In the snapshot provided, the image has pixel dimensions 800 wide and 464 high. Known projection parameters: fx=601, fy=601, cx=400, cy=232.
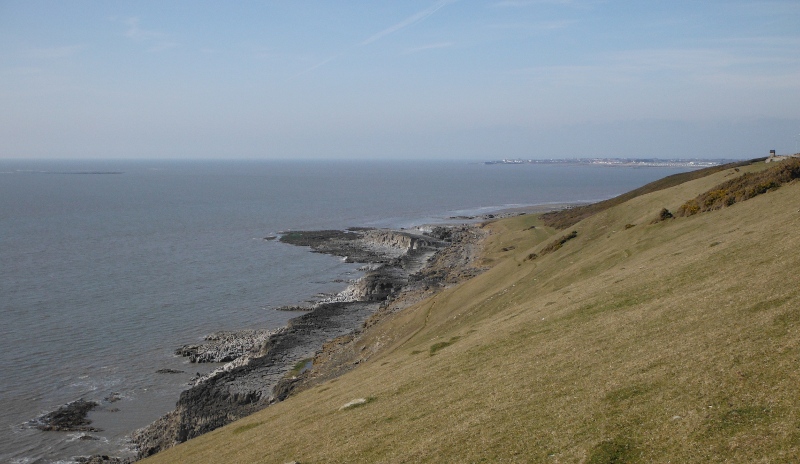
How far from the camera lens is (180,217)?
19962 cm

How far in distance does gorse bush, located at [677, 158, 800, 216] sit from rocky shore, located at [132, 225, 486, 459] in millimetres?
33870

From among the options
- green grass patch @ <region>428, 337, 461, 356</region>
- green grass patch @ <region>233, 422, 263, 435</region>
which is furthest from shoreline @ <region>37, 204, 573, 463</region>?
green grass patch @ <region>428, 337, 461, 356</region>

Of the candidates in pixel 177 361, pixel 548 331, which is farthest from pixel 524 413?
pixel 177 361

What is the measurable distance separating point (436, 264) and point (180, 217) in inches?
4683

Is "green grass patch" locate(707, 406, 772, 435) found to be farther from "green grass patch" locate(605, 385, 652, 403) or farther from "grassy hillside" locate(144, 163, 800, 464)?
"green grass patch" locate(605, 385, 652, 403)

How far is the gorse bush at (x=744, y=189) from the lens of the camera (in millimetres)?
48062

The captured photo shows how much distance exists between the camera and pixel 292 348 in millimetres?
65375

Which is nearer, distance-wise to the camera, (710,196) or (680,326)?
(680,326)

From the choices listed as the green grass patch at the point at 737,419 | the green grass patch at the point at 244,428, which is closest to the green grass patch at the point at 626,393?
the green grass patch at the point at 737,419

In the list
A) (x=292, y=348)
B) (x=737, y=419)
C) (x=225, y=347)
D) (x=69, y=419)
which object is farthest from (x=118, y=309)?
(x=737, y=419)

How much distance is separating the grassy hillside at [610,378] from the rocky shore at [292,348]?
11.4m

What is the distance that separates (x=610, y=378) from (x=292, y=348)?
47.7 m

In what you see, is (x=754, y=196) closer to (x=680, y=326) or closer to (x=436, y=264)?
(x=680, y=326)

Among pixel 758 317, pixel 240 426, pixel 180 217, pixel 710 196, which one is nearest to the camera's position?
pixel 758 317
